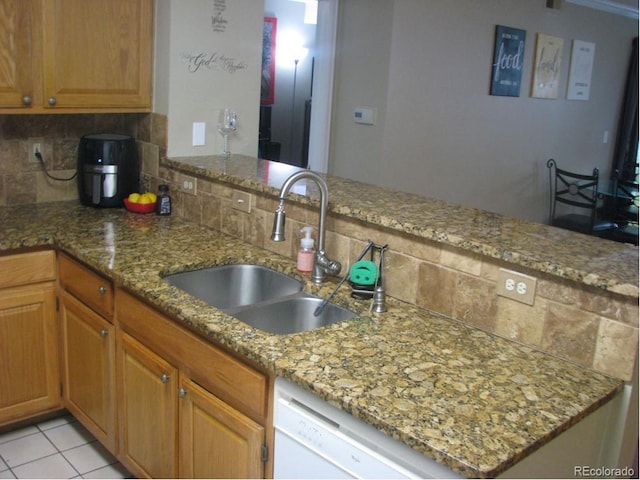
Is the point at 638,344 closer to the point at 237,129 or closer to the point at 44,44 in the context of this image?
the point at 237,129

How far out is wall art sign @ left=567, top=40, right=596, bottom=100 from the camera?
563 centimetres

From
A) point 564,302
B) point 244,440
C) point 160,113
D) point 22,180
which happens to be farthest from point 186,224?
point 564,302

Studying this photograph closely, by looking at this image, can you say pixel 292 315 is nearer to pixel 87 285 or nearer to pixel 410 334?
pixel 410 334

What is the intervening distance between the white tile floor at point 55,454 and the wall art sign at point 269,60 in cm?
396

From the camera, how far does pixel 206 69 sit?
309 centimetres

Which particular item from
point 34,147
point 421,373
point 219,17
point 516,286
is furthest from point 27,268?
point 516,286

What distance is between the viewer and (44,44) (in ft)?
8.94

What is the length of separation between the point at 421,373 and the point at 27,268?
67.9 inches

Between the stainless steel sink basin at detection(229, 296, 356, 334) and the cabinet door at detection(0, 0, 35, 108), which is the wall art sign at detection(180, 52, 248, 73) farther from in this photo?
the stainless steel sink basin at detection(229, 296, 356, 334)

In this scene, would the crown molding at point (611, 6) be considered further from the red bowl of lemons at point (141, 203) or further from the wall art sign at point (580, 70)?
the red bowl of lemons at point (141, 203)

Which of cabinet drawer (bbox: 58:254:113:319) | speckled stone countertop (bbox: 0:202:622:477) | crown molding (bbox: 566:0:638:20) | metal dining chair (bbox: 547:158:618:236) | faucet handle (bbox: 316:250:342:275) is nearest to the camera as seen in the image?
speckled stone countertop (bbox: 0:202:622:477)

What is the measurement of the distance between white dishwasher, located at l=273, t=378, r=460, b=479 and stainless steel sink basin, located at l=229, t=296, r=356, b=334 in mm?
446

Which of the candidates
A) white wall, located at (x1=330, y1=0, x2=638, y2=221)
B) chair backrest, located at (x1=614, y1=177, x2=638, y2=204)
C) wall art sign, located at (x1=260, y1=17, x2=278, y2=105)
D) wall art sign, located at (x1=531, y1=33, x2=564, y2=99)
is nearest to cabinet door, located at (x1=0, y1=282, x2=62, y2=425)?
white wall, located at (x1=330, y1=0, x2=638, y2=221)

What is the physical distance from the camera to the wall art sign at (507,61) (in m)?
4.81
